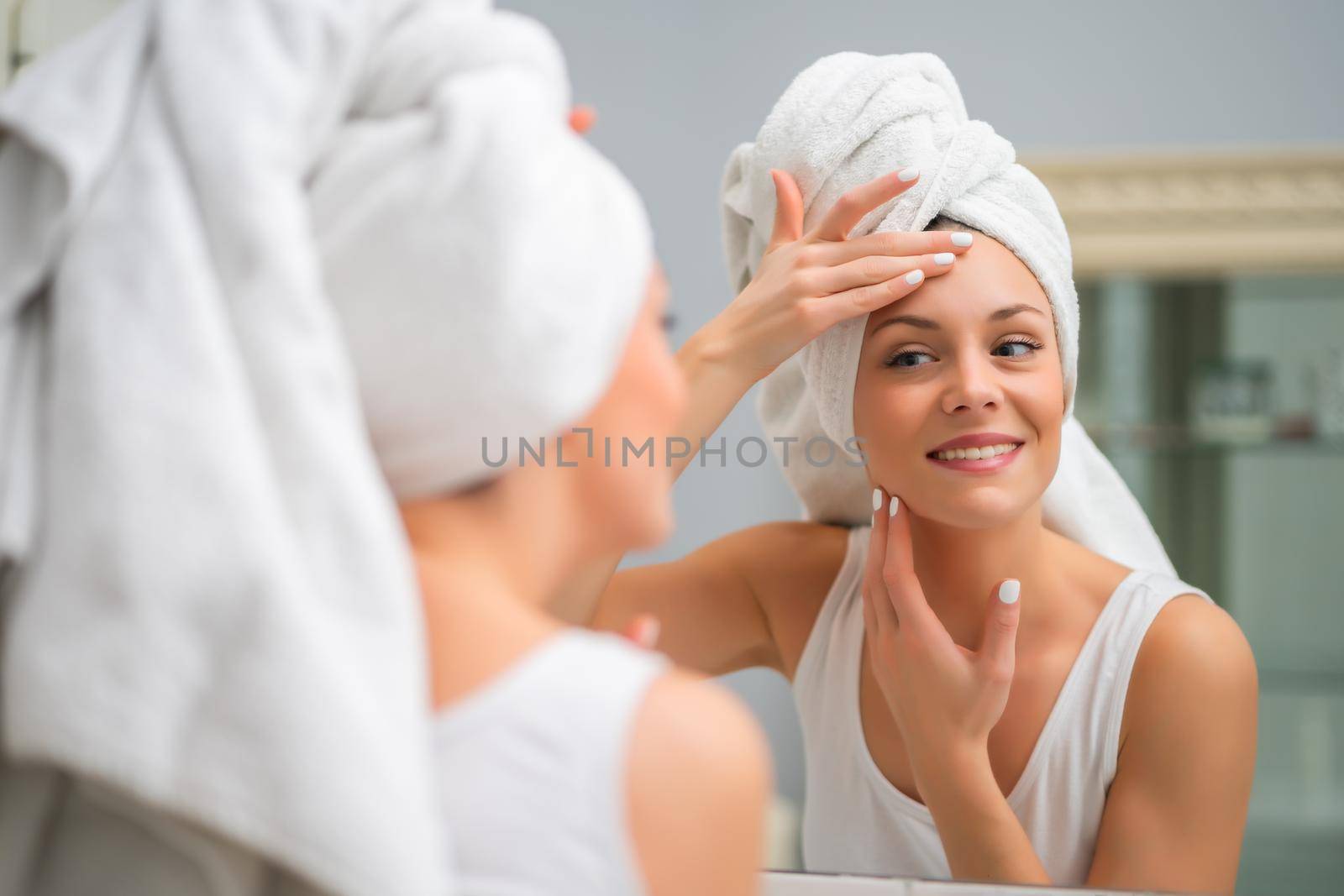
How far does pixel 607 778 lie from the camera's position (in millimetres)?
317

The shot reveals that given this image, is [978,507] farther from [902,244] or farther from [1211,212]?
[1211,212]

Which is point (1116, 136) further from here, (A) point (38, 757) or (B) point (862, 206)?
(A) point (38, 757)

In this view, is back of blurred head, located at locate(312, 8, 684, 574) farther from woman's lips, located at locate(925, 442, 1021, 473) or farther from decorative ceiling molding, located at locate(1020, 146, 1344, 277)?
decorative ceiling molding, located at locate(1020, 146, 1344, 277)

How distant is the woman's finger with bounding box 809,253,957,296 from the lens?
592 mm

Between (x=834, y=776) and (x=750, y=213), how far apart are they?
14.9 inches

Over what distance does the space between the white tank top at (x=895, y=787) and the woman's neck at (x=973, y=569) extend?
0.05m

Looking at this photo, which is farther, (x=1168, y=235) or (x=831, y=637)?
(x=1168, y=235)

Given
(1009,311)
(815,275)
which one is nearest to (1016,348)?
(1009,311)

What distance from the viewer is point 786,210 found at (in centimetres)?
64

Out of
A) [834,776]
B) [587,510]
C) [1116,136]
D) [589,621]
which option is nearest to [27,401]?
[587,510]

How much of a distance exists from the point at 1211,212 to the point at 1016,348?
0.48 m

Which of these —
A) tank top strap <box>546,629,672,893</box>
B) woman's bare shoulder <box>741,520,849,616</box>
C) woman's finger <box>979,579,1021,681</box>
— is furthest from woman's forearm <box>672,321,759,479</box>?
tank top strap <box>546,629,672,893</box>

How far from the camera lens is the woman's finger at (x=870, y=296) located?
592 millimetres

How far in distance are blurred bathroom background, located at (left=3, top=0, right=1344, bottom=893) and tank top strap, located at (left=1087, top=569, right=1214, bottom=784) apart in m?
0.12
